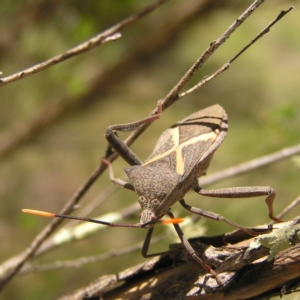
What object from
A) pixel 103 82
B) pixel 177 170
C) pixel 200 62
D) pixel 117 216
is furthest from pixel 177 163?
pixel 103 82

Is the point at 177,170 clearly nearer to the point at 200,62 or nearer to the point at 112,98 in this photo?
the point at 200,62

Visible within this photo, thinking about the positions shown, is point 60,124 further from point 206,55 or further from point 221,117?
point 206,55

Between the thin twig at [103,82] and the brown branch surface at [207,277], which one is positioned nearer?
the brown branch surface at [207,277]

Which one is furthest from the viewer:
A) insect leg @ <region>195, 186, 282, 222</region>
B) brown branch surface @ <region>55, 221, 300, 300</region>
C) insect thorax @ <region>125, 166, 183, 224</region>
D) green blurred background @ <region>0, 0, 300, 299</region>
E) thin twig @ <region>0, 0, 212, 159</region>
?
thin twig @ <region>0, 0, 212, 159</region>

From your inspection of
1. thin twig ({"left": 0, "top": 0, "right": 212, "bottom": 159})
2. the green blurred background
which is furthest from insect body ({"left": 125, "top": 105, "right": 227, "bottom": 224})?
thin twig ({"left": 0, "top": 0, "right": 212, "bottom": 159})

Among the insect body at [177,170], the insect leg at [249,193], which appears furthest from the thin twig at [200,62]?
the insect leg at [249,193]

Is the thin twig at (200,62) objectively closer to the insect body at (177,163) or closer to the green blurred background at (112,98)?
the insect body at (177,163)

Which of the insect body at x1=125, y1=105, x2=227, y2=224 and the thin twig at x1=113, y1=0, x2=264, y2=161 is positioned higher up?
the thin twig at x1=113, y1=0, x2=264, y2=161

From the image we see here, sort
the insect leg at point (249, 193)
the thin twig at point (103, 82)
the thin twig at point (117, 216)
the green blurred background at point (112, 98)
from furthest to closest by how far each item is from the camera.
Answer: the thin twig at point (103, 82) → the green blurred background at point (112, 98) → the thin twig at point (117, 216) → the insect leg at point (249, 193)

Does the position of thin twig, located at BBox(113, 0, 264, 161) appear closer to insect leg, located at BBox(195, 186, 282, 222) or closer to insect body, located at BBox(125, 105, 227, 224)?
insect body, located at BBox(125, 105, 227, 224)
